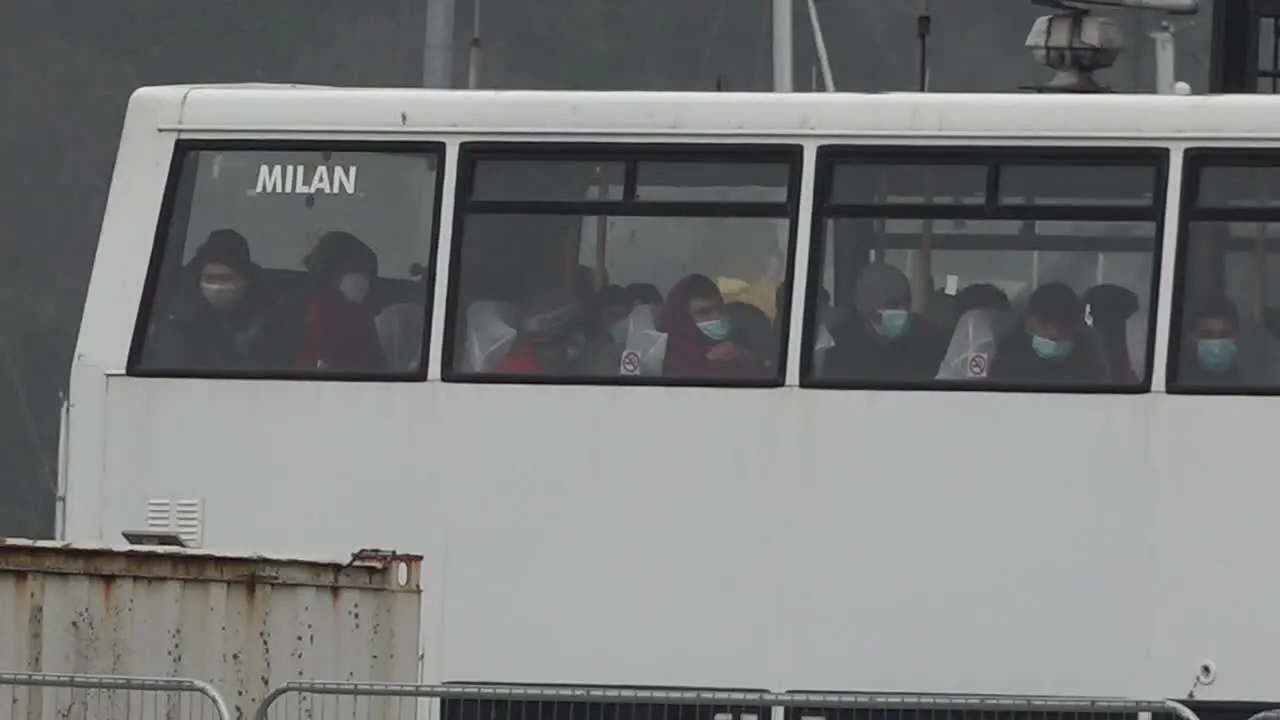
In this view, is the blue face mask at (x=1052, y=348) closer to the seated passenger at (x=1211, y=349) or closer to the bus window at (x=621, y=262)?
the seated passenger at (x=1211, y=349)

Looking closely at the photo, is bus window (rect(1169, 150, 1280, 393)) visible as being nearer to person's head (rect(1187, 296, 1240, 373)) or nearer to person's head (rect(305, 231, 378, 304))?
person's head (rect(1187, 296, 1240, 373))

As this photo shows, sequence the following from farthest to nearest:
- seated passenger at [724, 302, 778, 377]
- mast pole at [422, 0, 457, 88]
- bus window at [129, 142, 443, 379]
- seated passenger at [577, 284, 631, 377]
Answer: mast pole at [422, 0, 457, 88], bus window at [129, 142, 443, 379], seated passenger at [577, 284, 631, 377], seated passenger at [724, 302, 778, 377]

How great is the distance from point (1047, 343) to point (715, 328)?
56.2 inches

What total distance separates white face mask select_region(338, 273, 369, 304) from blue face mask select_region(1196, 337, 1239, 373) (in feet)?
11.9

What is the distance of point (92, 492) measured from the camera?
12.3 metres

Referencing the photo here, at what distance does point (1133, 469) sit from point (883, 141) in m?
1.76

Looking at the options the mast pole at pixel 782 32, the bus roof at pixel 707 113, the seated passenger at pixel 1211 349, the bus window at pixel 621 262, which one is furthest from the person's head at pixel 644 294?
the mast pole at pixel 782 32

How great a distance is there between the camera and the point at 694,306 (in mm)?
11977

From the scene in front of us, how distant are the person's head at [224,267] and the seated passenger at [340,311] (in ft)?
1.03

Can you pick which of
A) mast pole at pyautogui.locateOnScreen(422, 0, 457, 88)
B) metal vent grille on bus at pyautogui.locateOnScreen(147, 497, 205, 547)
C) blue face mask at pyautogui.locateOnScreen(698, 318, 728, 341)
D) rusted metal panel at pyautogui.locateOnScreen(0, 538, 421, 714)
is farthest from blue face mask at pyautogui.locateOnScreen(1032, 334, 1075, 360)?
mast pole at pyautogui.locateOnScreen(422, 0, 457, 88)

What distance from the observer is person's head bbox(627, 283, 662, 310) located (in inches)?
472

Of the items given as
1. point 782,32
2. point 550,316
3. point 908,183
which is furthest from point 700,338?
point 782,32

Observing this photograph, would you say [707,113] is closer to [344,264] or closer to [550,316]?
[550,316]

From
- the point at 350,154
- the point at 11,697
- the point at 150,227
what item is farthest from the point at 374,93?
the point at 11,697
